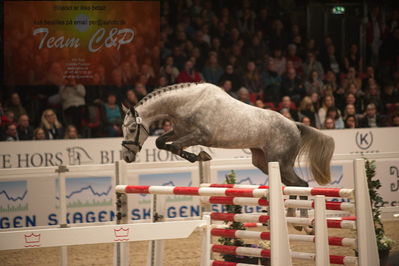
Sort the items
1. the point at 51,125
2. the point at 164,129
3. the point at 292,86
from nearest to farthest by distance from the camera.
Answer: the point at 51,125, the point at 164,129, the point at 292,86

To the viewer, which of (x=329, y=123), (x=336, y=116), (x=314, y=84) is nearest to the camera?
(x=329, y=123)

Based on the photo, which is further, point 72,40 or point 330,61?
point 330,61

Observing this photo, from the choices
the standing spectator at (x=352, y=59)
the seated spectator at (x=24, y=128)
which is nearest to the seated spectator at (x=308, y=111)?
the standing spectator at (x=352, y=59)

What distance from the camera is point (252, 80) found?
43.4 ft

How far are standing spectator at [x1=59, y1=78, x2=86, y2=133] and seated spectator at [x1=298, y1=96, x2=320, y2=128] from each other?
11.7 ft

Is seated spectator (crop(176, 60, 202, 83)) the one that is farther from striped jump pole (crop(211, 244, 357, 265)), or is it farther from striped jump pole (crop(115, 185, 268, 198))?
striped jump pole (crop(211, 244, 357, 265))

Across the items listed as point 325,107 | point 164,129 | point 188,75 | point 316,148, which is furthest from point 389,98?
point 316,148

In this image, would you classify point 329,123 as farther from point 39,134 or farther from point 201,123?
point 201,123

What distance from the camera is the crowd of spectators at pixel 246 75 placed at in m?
11.4

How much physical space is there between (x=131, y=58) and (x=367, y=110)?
4.15 metres

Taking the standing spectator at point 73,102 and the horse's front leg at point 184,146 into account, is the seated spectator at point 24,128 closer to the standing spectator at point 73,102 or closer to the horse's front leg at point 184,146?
the standing spectator at point 73,102

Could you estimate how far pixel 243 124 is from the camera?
6.20 meters

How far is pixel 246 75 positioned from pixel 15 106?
4.27 m

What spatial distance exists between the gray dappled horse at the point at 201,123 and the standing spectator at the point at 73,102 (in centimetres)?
542
